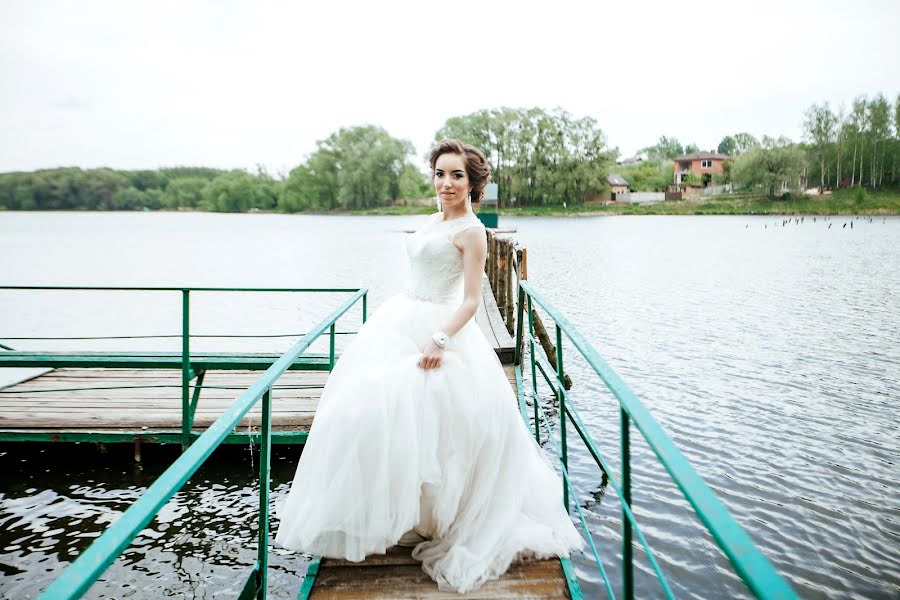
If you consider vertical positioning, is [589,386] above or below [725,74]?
below

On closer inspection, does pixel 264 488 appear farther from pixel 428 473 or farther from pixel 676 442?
pixel 676 442

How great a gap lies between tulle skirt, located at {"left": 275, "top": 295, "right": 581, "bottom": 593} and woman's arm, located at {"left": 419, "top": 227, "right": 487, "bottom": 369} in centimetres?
9

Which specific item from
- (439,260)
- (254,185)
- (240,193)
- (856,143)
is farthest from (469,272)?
(240,193)

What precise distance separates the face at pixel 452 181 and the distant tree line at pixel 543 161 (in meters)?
70.0

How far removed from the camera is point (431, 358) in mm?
2721

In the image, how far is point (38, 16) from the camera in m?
→ 73.6

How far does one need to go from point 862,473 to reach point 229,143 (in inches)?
6121

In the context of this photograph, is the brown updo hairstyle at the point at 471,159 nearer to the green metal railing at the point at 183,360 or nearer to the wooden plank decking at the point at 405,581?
the wooden plank decking at the point at 405,581

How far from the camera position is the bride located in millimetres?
2482

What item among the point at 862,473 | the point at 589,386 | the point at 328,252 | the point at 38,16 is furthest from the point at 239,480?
the point at 38,16

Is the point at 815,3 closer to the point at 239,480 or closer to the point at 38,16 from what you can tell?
the point at 239,480

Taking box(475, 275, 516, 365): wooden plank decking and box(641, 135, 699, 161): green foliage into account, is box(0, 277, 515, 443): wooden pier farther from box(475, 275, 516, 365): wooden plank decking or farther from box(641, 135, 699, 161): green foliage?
box(641, 135, 699, 161): green foliage

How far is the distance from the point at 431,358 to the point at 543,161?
81.4 meters

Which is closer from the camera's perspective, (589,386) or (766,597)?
(766,597)
